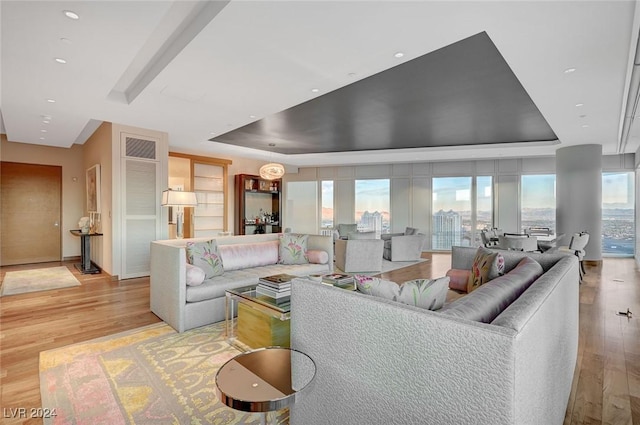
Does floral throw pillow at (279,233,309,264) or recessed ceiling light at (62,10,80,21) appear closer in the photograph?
recessed ceiling light at (62,10,80,21)

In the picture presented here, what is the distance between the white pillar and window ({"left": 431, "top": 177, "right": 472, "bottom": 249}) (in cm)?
257

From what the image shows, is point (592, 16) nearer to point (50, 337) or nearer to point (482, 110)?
point (482, 110)

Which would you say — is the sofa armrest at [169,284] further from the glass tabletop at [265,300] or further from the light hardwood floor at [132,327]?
the glass tabletop at [265,300]

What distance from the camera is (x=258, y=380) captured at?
152cm

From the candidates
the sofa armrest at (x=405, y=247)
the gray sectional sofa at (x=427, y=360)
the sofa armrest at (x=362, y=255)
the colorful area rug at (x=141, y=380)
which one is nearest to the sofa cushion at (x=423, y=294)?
the gray sectional sofa at (x=427, y=360)

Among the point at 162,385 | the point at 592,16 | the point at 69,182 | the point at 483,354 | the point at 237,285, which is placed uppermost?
the point at 592,16

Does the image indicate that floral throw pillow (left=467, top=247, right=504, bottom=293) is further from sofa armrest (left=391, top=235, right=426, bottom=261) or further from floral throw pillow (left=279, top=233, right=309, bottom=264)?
sofa armrest (left=391, top=235, right=426, bottom=261)

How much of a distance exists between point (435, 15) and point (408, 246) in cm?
590

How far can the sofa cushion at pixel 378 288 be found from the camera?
1.59m

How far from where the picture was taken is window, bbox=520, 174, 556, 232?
8.73 metres

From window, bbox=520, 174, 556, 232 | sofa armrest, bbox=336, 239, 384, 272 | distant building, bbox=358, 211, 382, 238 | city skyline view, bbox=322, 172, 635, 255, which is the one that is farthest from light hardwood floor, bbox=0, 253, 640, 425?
distant building, bbox=358, 211, 382, 238

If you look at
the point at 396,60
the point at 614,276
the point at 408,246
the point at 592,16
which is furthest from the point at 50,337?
the point at 614,276

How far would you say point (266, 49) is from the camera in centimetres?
285

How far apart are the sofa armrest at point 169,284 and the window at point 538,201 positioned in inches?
343
